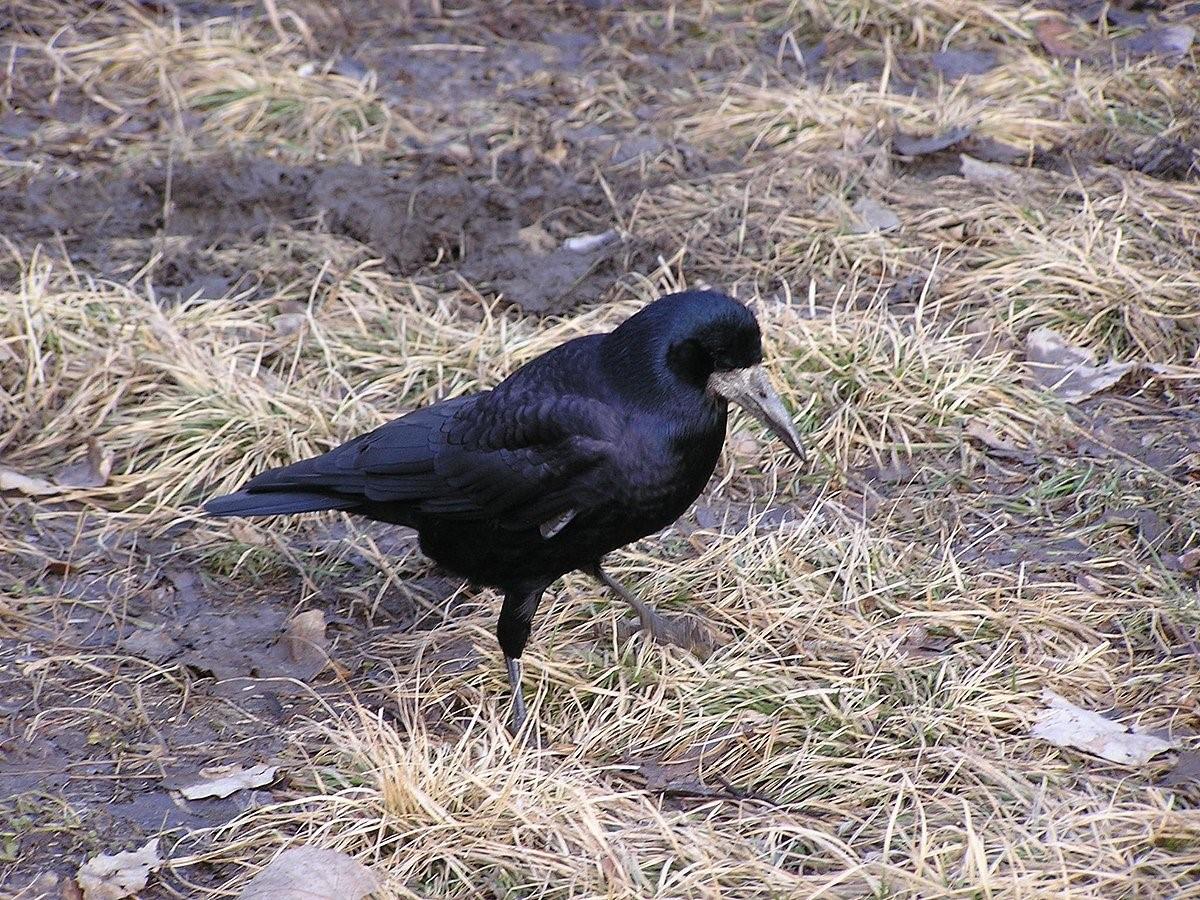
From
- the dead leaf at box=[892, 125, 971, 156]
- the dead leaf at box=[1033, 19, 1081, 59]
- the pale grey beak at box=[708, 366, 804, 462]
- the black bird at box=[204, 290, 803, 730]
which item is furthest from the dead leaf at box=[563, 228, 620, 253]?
the dead leaf at box=[1033, 19, 1081, 59]

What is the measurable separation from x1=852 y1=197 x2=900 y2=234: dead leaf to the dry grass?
0.21ft

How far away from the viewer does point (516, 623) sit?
137 inches

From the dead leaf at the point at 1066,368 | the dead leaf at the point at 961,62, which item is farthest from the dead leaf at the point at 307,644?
the dead leaf at the point at 961,62

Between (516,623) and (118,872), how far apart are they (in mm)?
1052

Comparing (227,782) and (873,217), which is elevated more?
(873,217)

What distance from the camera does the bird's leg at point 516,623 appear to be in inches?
137

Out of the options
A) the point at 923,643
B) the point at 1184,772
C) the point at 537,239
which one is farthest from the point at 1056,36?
the point at 1184,772

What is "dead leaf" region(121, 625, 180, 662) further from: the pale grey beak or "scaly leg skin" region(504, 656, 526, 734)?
the pale grey beak

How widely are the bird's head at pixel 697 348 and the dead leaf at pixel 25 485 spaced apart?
1952 mm

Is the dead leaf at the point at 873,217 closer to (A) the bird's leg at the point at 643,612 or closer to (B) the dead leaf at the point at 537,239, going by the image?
(B) the dead leaf at the point at 537,239

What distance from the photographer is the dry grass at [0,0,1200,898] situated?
9.77ft

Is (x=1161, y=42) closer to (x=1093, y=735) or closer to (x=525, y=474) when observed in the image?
(x=1093, y=735)

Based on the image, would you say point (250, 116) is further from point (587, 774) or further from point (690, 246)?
point (587, 774)

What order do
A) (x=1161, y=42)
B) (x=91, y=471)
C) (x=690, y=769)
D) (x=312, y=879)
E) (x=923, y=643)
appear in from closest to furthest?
(x=312, y=879), (x=690, y=769), (x=923, y=643), (x=91, y=471), (x=1161, y=42)
